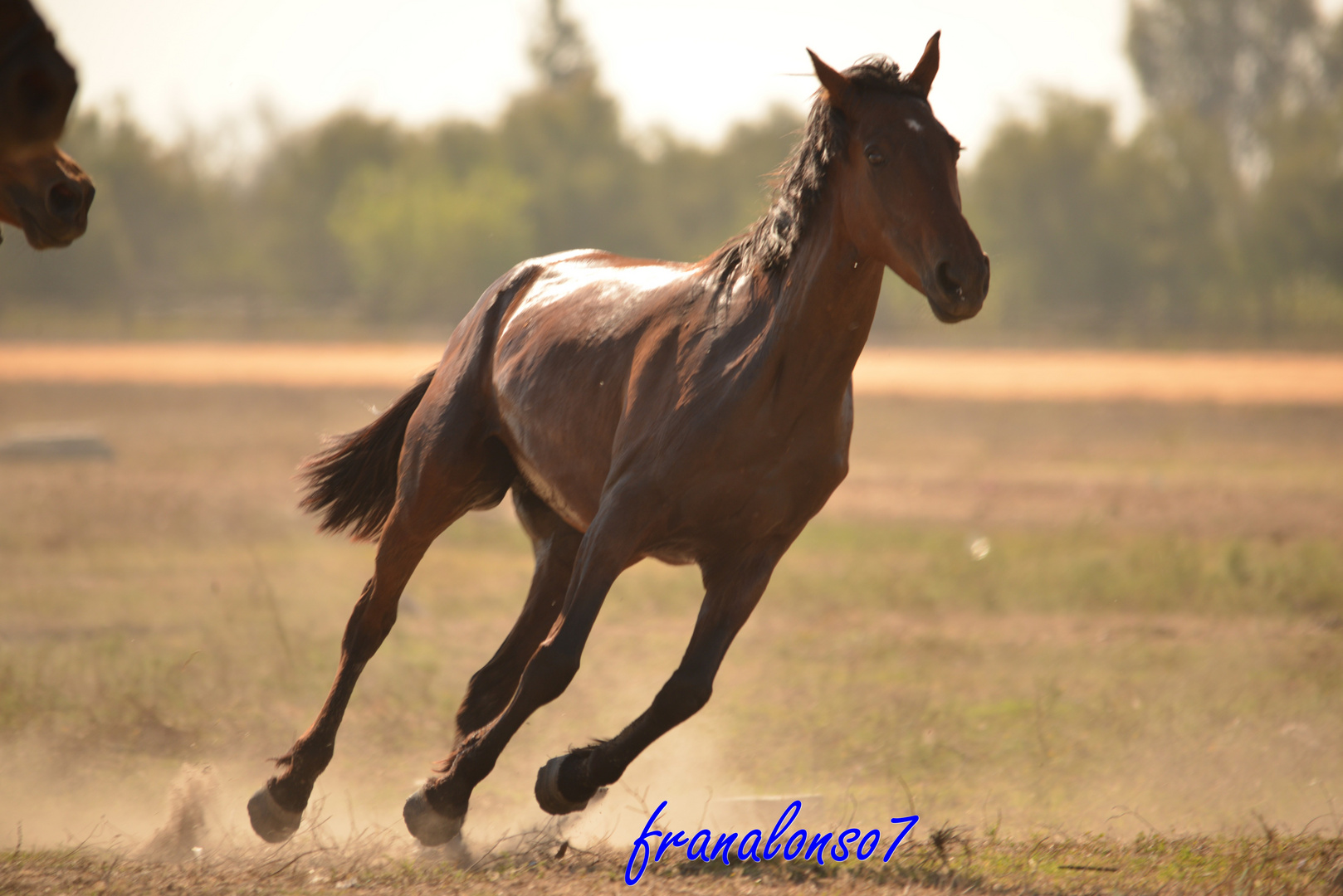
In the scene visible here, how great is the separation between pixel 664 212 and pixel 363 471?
4992 cm

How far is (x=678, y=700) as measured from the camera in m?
4.01

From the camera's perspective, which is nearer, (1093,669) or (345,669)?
(345,669)

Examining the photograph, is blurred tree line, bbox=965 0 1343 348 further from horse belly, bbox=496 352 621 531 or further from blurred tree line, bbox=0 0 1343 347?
horse belly, bbox=496 352 621 531

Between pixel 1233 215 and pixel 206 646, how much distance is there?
5170 centimetres

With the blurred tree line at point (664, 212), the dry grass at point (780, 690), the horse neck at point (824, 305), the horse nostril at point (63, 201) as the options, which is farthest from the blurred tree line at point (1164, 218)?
the horse nostril at point (63, 201)

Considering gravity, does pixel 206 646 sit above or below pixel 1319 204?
below

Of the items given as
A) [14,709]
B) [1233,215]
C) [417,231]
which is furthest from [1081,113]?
[14,709]

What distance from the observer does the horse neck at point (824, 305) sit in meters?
3.94

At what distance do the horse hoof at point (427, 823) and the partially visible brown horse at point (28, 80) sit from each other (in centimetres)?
249

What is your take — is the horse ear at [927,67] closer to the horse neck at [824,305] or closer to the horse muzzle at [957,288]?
the horse neck at [824,305]

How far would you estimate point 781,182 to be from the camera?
13.8ft

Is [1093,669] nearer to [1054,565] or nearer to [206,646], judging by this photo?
[1054,565]

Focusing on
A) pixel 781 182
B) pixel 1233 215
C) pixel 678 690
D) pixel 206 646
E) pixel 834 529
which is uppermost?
pixel 1233 215

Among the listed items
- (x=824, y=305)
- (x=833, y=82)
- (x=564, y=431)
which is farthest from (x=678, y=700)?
(x=833, y=82)
